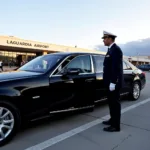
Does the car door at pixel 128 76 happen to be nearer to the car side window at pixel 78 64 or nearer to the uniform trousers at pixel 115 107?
the car side window at pixel 78 64

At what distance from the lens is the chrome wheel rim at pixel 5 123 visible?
143 inches

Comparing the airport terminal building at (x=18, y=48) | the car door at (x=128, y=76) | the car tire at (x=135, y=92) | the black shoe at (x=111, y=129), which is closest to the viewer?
the black shoe at (x=111, y=129)

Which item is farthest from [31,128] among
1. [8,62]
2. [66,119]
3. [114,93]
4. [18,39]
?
[8,62]

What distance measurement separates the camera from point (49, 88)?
167 inches

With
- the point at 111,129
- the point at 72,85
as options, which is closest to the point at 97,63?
the point at 72,85

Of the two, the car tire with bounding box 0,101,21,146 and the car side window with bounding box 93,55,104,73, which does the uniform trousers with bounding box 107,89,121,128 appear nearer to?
the car side window with bounding box 93,55,104,73

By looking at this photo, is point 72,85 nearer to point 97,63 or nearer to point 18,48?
point 97,63

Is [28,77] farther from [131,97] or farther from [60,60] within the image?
[131,97]

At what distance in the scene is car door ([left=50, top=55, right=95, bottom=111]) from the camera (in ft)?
14.3

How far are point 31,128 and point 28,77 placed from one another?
110 cm

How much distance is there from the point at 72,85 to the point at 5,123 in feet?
5.18

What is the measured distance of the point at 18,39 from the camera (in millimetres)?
35969

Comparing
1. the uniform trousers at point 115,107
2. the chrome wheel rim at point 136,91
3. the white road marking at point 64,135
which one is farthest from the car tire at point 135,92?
the uniform trousers at point 115,107

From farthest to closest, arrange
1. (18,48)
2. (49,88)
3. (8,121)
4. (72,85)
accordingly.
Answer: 1. (18,48)
2. (72,85)
3. (49,88)
4. (8,121)
